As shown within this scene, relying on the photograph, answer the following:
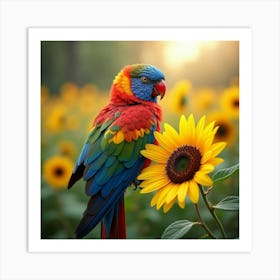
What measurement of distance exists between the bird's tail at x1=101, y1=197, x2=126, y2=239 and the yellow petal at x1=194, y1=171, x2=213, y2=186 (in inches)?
13.1

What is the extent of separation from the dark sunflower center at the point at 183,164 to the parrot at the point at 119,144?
0.10 metres

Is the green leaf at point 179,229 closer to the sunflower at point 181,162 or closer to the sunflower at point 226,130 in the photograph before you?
the sunflower at point 181,162

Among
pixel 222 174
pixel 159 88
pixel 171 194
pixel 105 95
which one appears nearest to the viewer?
pixel 222 174

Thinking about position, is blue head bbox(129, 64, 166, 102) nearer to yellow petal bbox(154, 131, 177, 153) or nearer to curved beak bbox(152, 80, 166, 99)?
curved beak bbox(152, 80, 166, 99)

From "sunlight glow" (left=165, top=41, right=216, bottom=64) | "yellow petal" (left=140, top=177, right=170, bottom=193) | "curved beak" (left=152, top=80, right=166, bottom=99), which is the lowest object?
"yellow petal" (left=140, top=177, right=170, bottom=193)

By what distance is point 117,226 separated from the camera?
204 cm

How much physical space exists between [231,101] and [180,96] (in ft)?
0.73

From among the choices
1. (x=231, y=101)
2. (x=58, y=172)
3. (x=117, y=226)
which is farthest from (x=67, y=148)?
(x=231, y=101)

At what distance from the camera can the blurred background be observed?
6.92ft

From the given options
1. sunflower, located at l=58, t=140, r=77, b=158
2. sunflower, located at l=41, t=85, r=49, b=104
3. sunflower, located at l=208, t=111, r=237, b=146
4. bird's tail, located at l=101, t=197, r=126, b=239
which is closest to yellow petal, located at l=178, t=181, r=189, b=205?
bird's tail, located at l=101, t=197, r=126, b=239

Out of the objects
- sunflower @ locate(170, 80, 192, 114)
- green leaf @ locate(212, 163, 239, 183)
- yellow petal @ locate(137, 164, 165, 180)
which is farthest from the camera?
sunflower @ locate(170, 80, 192, 114)

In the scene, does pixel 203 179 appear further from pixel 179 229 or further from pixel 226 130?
pixel 226 130

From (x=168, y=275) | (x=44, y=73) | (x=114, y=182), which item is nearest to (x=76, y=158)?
(x=114, y=182)

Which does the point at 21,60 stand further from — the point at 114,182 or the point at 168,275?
the point at 168,275
